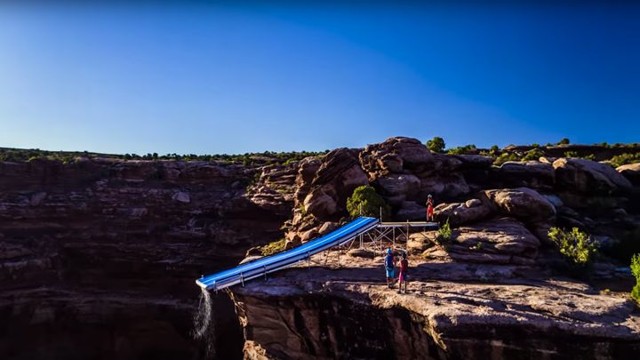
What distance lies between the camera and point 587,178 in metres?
28.6

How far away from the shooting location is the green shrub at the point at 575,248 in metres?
19.0

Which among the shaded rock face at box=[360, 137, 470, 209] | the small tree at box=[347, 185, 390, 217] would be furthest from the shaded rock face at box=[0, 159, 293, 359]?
the small tree at box=[347, 185, 390, 217]

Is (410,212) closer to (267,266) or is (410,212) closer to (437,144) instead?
(267,266)

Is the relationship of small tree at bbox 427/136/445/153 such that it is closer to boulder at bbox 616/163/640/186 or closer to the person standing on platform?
boulder at bbox 616/163/640/186

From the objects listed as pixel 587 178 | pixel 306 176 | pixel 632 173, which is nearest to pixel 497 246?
pixel 587 178

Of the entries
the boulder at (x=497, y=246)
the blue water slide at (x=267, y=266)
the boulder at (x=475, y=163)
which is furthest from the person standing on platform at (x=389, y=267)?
the boulder at (x=475, y=163)

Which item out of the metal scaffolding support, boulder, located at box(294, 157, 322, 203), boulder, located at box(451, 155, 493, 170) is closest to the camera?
the metal scaffolding support

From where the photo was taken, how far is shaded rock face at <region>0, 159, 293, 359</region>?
36.8 m

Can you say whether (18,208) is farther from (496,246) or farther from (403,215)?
(496,246)

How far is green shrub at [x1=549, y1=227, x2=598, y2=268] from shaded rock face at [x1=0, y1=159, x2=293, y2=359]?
920 inches

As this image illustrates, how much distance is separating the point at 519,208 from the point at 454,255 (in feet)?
18.5

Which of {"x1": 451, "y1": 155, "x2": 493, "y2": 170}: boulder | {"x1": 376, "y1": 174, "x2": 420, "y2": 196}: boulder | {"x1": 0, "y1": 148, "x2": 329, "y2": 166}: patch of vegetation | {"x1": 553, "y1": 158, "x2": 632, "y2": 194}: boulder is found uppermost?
{"x1": 0, "y1": 148, "x2": 329, "y2": 166}: patch of vegetation

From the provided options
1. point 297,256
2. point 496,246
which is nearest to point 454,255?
point 496,246

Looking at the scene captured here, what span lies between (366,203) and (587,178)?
49.5 feet
